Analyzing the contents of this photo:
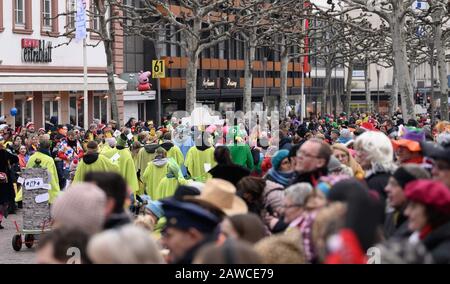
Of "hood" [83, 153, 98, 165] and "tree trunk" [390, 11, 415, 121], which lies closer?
"hood" [83, 153, 98, 165]

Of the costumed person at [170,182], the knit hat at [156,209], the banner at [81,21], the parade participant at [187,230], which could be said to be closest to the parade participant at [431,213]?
the parade participant at [187,230]

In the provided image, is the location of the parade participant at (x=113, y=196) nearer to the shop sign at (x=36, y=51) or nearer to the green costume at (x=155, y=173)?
the green costume at (x=155, y=173)

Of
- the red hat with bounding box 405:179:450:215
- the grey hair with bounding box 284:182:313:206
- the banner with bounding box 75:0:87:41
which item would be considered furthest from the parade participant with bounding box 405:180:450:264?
the banner with bounding box 75:0:87:41

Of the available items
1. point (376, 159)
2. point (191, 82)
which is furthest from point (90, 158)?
point (191, 82)

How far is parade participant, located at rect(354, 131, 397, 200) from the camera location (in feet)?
26.3

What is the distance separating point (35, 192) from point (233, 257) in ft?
36.2

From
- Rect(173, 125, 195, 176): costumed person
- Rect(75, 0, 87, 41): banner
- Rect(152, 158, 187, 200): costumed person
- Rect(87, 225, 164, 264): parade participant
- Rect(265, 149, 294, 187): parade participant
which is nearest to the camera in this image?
Rect(87, 225, 164, 264): parade participant

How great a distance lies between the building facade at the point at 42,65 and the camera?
37938 millimetres

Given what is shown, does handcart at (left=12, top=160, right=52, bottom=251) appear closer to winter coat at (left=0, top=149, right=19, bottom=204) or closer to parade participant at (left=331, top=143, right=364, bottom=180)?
winter coat at (left=0, top=149, right=19, bottom=204)

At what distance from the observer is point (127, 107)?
5325 cm

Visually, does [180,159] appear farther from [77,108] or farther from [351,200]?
[77,108]

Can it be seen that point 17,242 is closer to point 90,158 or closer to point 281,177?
point 90,158

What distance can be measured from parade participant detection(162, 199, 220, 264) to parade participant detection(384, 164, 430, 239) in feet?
4.85

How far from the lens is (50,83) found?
39750 millimetres
